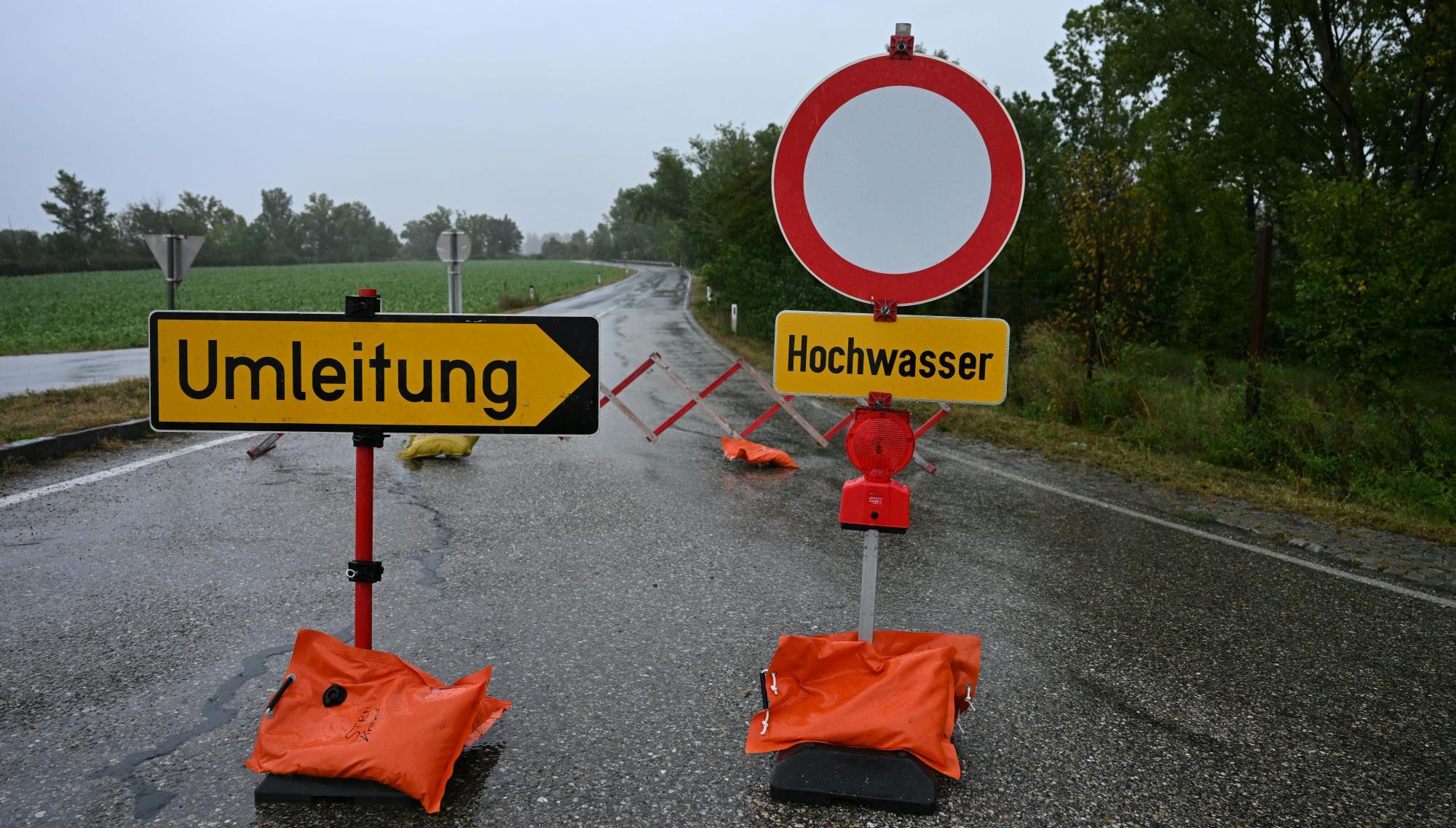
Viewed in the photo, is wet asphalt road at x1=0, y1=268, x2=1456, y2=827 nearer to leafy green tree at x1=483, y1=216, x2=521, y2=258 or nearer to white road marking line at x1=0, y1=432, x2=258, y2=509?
white road marking line at x1=0, y1=432, x2=258, y2=509

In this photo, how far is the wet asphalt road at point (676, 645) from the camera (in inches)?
109

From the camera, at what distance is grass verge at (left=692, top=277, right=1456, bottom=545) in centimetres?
671

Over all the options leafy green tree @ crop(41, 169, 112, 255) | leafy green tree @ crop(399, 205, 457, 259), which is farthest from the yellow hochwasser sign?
leafy green tree @ crop(399, 205, 457, 259)

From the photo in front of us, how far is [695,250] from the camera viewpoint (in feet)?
145

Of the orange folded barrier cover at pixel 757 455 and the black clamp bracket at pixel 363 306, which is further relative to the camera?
the orange folded barrier cover at pixel 757 455

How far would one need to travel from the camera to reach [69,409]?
33.4 feet

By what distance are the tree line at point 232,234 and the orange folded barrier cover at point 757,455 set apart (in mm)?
26693

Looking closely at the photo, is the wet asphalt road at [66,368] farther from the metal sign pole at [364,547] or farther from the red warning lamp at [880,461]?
the red warning lamp at [880,461]

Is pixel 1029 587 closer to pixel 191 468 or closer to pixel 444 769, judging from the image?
pixel 444 769

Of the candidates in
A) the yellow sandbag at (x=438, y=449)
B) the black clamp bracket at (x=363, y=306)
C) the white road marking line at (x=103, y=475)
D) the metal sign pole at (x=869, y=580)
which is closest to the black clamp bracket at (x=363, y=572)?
the black clamp bracket at (x=363, y=306)

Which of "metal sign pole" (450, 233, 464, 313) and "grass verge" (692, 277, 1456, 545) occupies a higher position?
"metal sign pole" (450, 233, 464, 313)

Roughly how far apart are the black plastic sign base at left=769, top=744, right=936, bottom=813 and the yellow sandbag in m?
6.02

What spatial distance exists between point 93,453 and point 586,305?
38.6 m

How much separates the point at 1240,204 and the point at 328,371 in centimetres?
2443
